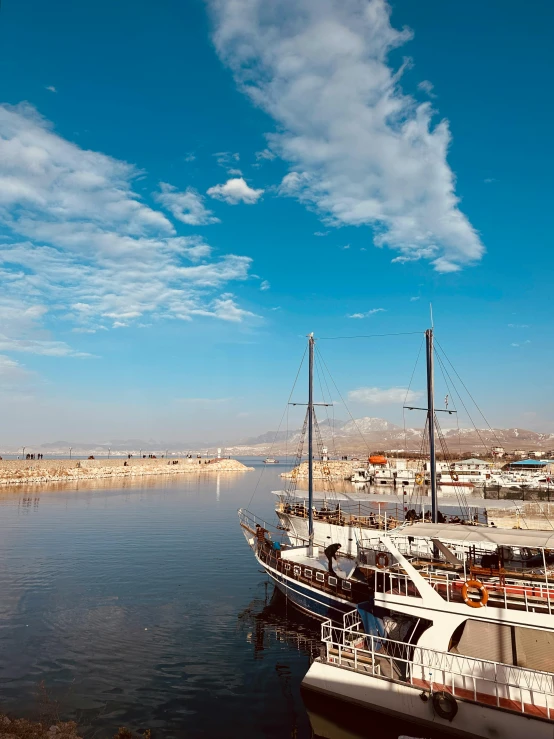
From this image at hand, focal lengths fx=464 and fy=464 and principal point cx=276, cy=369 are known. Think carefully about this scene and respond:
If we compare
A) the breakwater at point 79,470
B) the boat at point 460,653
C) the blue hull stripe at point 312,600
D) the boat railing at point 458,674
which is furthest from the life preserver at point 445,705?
the breakwater at point 79,470

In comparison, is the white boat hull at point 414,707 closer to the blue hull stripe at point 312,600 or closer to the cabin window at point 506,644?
the cabin window at point 506,644

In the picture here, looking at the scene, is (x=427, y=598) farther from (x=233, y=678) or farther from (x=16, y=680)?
(x=16, y=680)

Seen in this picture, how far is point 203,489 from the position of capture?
10225 cm

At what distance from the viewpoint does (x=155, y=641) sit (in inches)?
875

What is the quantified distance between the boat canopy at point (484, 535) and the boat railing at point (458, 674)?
3.99 meters

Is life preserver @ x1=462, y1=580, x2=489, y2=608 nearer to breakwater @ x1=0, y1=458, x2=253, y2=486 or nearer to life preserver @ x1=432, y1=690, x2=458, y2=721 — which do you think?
life preserver @ x1=432, y1=690, x2=458, y2=721

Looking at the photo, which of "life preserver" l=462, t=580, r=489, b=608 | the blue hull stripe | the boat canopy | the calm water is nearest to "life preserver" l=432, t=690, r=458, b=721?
the calm water

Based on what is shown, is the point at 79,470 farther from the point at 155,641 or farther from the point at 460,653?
the point at 460,653

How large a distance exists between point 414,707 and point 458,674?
182 centimetres

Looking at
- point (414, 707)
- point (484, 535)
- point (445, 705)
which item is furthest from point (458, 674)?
point (484, 535)

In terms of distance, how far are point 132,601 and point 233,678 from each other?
37.5 feet

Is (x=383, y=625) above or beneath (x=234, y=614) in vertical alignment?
above

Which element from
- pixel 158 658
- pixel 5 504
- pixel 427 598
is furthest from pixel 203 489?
pixel 427 598

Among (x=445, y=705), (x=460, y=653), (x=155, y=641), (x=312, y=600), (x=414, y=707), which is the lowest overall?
(x=155, y=641)
